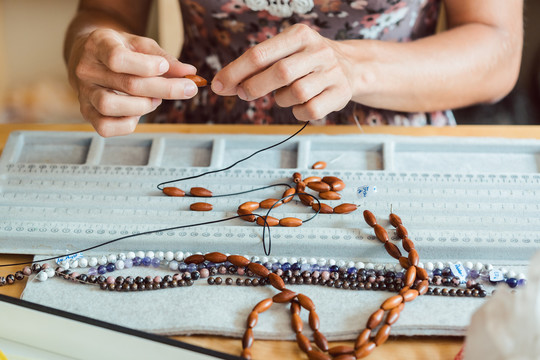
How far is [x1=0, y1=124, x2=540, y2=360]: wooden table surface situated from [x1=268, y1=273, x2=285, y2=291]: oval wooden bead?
0.25 ft

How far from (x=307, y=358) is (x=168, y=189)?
14.2 inches

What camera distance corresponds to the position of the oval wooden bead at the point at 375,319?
66 cm

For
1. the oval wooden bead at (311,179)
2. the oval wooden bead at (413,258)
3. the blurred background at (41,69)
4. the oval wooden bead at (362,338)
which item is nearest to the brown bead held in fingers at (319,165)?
the oval wooden bead at (311,179)

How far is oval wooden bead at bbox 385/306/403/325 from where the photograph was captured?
666 mm

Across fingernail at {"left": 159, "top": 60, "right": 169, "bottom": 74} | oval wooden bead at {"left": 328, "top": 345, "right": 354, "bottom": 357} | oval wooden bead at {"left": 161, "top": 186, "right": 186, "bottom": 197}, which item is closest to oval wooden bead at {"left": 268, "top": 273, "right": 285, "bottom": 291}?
oval wooden bead at {"left": 328, "top": 345, "right": 354, "bottom": 357}

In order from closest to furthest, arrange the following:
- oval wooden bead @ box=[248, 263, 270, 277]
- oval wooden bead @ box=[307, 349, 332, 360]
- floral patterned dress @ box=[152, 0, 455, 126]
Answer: oval wooden bead @ box=[307, 349, 332, 360] → oval wooden bead @ box=[248, 263, 270, 277] → floral patterned dress @ box=[152, 0, 455, 126]

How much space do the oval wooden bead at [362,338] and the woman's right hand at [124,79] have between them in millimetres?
411

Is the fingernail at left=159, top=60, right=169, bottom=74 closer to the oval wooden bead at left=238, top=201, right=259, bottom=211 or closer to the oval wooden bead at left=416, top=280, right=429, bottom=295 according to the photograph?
the oval wooden bead at left=238, top=201, right=259, bottom=211

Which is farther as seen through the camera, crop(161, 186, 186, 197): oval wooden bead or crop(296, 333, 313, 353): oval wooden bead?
crop(161, 186, 186, 197): oval wooden bead

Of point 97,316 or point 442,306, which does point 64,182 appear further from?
point 442,306

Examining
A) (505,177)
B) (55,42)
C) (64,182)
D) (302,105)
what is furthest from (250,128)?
(55,42)

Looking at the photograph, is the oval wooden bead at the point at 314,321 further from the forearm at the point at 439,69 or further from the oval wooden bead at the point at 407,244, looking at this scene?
the forearm at the point at 439,69

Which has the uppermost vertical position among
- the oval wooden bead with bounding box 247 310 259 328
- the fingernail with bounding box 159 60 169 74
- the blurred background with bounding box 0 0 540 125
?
the fingernail with bounding box 159 60 169 74

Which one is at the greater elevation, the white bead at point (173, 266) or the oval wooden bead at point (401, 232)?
the oval wooden bead at point (401, 232)
